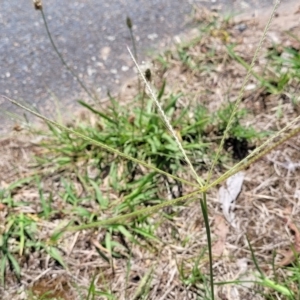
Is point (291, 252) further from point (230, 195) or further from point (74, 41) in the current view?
point (74, 41)

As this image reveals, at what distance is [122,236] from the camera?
1.68 meters

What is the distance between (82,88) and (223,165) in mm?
692

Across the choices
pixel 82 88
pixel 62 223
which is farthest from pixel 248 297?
pixel 82 88

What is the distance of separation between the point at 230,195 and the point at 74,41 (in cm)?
102

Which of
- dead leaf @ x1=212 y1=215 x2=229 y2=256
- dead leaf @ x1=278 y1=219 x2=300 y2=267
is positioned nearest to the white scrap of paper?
dead leaf @ x1=212 y1=215 x2=229 y2=256

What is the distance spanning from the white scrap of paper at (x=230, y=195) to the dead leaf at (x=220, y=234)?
0.02 m

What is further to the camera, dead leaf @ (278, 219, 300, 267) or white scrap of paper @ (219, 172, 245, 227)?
white scrap of paper @ (219, 172, 245, 227)

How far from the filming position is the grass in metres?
1.58

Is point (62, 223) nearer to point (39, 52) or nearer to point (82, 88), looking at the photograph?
point (82, 88)

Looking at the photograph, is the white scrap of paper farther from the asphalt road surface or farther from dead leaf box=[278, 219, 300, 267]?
the asphalt road surface

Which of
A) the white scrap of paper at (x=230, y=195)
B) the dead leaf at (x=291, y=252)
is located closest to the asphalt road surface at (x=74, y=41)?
the white scrap of paper at (x=230, y=195)

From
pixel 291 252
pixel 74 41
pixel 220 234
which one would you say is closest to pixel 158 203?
pixel 220 234

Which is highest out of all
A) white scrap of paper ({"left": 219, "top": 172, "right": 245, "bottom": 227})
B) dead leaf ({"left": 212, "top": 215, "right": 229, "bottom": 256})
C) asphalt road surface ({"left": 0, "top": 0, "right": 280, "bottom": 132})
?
asphalt road surface ({"left": 0, "top": 0, "right": 280, "bottom": 132})

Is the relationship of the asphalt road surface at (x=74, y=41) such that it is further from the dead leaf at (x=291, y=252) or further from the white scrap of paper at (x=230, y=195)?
the dead leaf at (x=291, y=252)
